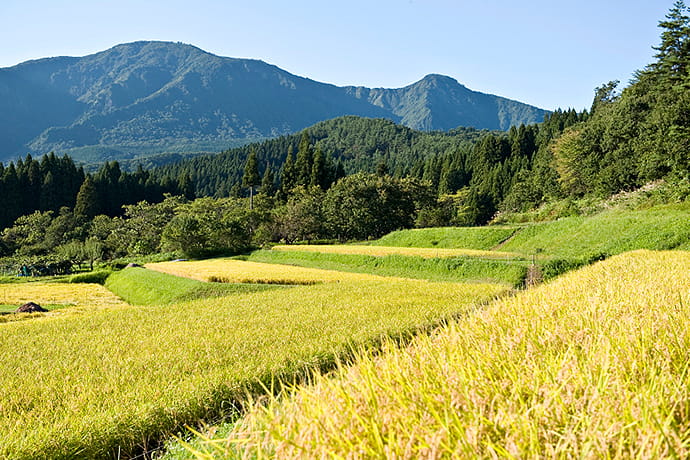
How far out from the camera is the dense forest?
138 ft

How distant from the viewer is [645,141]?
39.8 meters

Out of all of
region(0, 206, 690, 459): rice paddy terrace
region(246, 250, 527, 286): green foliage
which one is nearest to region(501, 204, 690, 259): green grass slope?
region(246, 250, 527, 286): green foliage

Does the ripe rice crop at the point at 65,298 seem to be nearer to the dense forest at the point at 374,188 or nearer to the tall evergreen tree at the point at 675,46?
the dense forest at the point at 374,188

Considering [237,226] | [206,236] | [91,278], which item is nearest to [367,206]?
[237,226]

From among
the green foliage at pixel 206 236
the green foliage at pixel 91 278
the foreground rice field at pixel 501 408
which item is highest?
the foreground rice field at pixel 501 408

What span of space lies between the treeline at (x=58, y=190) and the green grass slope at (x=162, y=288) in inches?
1986

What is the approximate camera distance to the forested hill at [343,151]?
123562 millimetres

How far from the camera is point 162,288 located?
24.0 metres

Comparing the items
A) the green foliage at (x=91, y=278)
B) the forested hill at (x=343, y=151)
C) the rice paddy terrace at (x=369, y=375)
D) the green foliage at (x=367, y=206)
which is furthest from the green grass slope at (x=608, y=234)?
the forested hill at (x=343, y=151)

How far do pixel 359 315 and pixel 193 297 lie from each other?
12207 mm

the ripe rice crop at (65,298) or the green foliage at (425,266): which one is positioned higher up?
the green foliage at (425,266)

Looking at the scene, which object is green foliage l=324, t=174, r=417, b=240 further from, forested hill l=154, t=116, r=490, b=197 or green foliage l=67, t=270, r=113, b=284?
forested hill l=154, t=116, r=490, b=197

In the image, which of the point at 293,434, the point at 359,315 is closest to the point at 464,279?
the point at 359,315

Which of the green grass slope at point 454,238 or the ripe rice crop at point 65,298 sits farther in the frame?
the green grass slope at point 454,238
